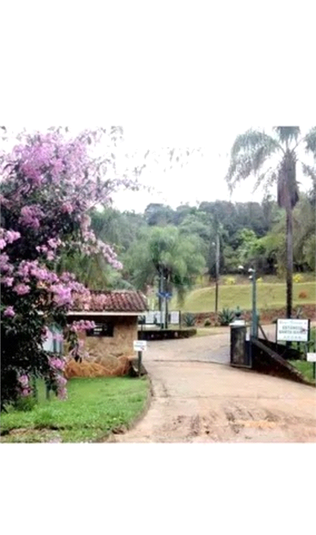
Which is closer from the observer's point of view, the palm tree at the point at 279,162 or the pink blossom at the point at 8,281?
the pink blossom at the point at 8,281

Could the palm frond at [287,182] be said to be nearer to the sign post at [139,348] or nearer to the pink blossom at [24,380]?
the sign post at [139,348]

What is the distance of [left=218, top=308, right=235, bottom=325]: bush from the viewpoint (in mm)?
3527

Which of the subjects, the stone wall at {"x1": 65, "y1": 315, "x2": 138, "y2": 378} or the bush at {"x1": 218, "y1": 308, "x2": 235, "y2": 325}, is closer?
the stone wall at {"x1": 65, "y1": 315, "x2": 138, "y2": 378}

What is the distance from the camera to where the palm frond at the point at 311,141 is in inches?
133

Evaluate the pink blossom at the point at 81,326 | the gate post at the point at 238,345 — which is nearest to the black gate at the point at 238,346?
the gate post at the point at 238,345

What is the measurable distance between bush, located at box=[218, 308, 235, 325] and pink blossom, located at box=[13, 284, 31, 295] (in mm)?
994

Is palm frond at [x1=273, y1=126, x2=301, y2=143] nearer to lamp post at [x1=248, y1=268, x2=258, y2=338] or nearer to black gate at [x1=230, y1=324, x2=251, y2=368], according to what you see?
lamp post at [x1=248, y1=268, x2=258, y2=338]

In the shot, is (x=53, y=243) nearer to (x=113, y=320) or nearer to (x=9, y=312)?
(x=9, y=312)

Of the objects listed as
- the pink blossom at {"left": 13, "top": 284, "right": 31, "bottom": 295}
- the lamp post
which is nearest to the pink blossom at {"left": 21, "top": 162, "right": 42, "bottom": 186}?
the pink blossom at {"left": 13, "top": 284, "right": 31, "bottom": 295}

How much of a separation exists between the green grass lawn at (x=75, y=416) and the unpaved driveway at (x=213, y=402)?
0.28ft

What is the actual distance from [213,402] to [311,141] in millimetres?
1389
